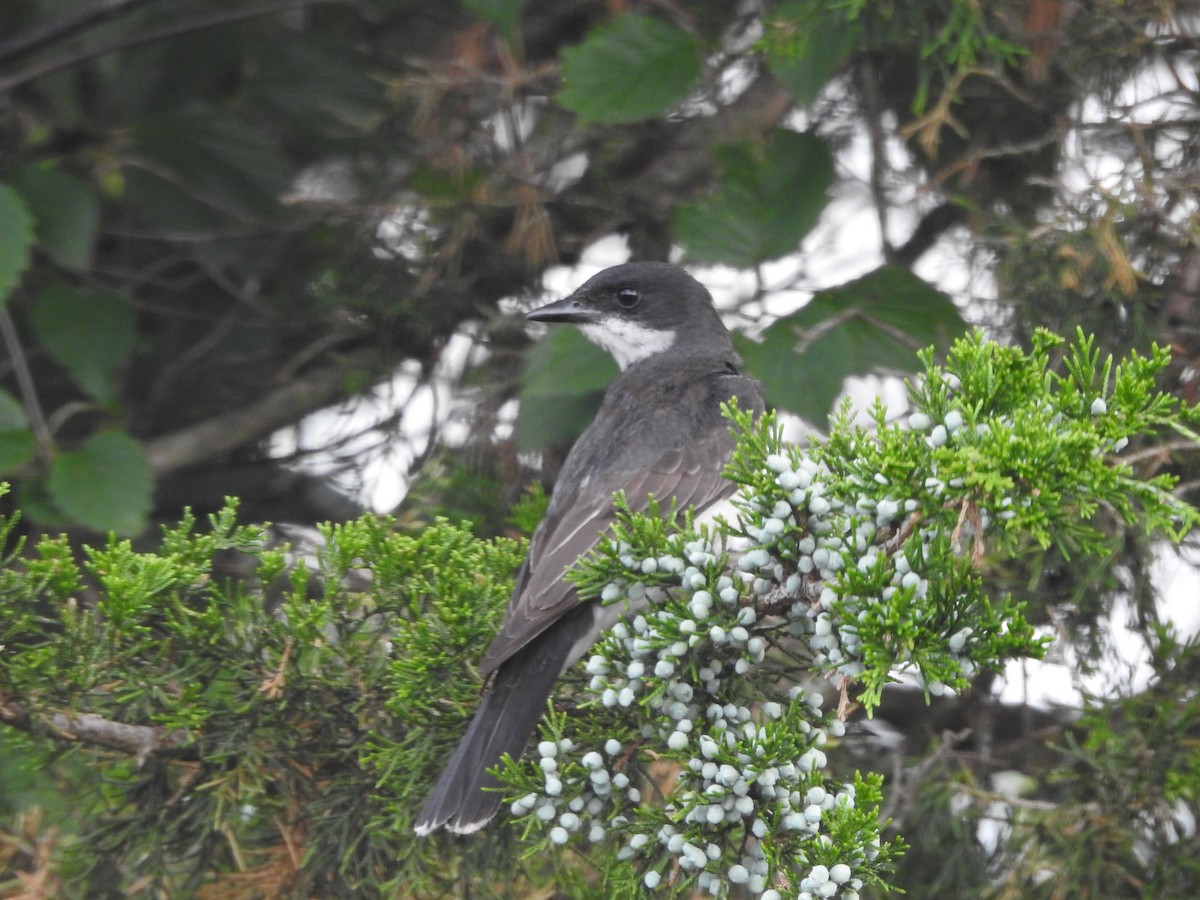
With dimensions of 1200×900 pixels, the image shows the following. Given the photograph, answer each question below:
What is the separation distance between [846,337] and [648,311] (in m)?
0.96

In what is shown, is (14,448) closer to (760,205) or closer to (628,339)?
(628,339)

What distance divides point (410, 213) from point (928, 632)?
3.37 meters

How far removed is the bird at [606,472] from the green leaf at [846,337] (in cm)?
21

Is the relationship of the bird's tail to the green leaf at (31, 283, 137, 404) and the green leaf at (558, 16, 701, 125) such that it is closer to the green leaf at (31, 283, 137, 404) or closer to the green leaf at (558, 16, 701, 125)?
the green leaf at (558, 16, 701, 125)

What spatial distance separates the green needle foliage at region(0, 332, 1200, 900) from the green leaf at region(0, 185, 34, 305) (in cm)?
148

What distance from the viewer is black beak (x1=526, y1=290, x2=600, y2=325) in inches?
177

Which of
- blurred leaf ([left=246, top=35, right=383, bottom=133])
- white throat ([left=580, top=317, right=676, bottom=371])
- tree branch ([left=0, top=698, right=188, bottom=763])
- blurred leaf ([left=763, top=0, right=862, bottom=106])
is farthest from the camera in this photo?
blurred leaf ([left=246, top=35, right=383, bottom=133])

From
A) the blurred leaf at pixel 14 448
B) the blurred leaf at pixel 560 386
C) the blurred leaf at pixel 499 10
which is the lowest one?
the blurred leaf at pixel 14 448

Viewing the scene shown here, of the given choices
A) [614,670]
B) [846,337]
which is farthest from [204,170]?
[614,670]

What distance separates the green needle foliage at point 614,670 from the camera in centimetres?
216

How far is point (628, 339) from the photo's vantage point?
4.83 m

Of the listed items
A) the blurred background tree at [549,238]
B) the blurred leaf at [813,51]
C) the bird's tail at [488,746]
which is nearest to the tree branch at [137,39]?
the blurred background tree at [549,238]

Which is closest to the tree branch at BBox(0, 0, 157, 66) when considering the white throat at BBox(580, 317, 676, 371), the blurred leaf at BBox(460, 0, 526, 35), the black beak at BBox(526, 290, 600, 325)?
the blurred leaf at BBox(460, 0, 526, 35)

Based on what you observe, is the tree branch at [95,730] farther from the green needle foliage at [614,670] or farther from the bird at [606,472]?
the bird at [606,472]
